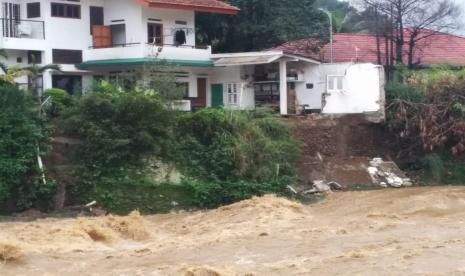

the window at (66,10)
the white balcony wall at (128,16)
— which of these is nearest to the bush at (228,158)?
the white balcony wall at (128,16)

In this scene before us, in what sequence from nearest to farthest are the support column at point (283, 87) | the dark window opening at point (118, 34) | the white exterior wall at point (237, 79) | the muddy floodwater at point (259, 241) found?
the muddy floodwater at point (259, 241) → the support column at point (283, 87) → the dark window opening at point (118, 34) → the white exterior wall at point (237, 79)

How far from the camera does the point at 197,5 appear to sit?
33094mm

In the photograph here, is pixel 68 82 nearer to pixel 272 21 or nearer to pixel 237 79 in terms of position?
pixel 237 79

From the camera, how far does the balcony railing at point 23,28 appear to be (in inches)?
1227

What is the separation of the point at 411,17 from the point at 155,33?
37.5 feet

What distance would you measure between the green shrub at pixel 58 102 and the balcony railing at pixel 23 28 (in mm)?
4530

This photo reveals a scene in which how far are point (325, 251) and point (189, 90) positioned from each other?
16978 millimetres

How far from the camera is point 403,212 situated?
23.9 m

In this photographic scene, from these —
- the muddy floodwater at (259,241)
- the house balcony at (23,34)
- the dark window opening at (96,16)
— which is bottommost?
the muddy floodwater at (259,241)

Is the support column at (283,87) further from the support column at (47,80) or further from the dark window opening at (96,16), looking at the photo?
the support column at (47,80)

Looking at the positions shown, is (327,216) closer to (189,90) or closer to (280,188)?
(280,188)

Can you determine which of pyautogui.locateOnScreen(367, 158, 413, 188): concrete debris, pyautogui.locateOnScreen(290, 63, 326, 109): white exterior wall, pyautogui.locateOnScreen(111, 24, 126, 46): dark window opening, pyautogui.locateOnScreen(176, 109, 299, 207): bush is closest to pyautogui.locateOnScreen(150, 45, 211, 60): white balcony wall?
pyautogui.locateOnScreen(111, 24, 126, 46): dark window opening

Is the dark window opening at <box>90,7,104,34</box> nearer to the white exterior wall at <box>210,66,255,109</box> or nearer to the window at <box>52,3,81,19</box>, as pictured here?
the window at <box>52,3,81,19</box>

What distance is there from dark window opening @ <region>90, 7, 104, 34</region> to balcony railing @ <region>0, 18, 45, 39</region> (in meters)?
2.23
